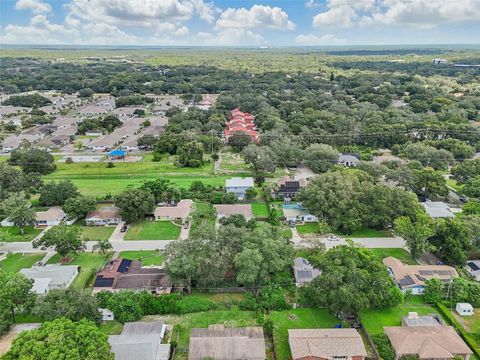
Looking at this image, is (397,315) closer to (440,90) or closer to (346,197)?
(346,197)

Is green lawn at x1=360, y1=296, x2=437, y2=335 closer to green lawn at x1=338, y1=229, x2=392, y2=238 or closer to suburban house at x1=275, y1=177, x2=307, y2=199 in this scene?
green lawn at x1=338, y1=229, x2=392, y2=238

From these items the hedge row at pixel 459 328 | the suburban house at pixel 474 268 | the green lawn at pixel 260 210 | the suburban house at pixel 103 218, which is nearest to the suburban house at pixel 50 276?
the suburban house at pixel 103 218

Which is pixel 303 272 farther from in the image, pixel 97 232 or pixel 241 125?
pixel 241 125

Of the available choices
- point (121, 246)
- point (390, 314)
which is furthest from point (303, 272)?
point (121, 246)

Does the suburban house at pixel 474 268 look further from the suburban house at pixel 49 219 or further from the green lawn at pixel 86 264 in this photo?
the suburban house at pixel 49 219

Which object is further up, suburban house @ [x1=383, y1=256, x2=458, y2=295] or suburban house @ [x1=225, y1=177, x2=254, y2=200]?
suburban house @ [x1=383, y1=256, x2=458, y2=295]

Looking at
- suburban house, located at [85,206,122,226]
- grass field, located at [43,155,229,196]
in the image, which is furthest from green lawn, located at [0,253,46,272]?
grass field, located at [43,155,229,196]
